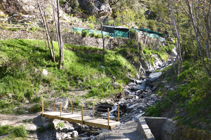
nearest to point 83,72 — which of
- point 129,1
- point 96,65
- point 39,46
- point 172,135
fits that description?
point 96,65

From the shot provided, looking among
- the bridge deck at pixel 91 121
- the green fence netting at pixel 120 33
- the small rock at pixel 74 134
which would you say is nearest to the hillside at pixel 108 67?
the green fence netting at pixel 120 33

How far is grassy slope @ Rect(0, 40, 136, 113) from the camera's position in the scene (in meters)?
14.2

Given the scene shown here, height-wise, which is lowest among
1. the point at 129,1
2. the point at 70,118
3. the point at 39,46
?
the point at 70,118

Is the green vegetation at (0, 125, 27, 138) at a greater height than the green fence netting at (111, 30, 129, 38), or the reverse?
the green fence netting at (111, 30, 129, 38)

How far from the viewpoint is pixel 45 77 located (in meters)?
16.3

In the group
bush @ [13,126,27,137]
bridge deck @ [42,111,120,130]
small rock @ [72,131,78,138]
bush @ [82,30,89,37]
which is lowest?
small rock @ [72,131,78,138]

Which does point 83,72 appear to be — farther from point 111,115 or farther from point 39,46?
point 111,115

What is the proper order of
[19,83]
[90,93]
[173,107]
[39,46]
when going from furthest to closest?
[39,46], [90,93], [19,83], [173,107]

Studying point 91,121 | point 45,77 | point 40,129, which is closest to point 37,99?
point 45,77

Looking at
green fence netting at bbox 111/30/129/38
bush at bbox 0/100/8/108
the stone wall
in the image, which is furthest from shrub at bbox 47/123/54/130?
green fence netting at bbox 111/30/129/38

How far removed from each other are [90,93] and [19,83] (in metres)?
6.32

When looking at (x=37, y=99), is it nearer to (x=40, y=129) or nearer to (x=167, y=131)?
(x=40, y=129)

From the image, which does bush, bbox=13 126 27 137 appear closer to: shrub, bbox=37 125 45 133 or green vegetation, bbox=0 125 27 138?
green vegetation, bbox=0 125 27 138

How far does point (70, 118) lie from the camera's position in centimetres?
953
